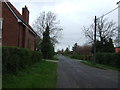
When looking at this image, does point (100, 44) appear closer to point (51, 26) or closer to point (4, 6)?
point (51, 26)

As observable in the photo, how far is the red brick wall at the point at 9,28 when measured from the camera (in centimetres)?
2134

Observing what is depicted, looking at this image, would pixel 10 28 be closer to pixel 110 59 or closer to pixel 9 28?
pixel 9 28

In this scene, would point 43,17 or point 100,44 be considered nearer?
point 100,44

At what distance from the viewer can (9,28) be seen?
21641 millimetres

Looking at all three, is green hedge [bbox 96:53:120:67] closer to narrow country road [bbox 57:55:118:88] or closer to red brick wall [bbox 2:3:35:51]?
narrow country road [bbox 57:55:118:88]

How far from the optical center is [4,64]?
1015cm

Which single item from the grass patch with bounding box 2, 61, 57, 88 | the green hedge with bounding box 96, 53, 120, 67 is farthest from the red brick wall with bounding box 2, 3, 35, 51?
the green hedge with bounding box 96, 53, 120, 67

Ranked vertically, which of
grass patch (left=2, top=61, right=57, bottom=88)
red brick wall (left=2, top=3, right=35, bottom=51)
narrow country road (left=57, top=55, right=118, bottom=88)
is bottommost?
narrow country road (left=57, top=55, right=118, bottom=88)

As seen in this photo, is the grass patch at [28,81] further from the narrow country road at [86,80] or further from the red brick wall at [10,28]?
the red brick wall at [10,28]

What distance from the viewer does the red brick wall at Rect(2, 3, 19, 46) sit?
2134 centimetres

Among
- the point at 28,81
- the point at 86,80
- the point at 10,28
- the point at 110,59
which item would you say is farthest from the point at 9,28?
the point at 110,59

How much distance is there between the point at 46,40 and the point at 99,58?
→ 54.1 feet

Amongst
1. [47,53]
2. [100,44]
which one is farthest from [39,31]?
[100,44]

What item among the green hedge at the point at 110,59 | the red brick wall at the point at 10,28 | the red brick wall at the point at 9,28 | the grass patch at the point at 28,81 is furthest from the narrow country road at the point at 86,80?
the green hedge at the point at 110,59
